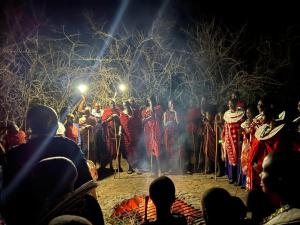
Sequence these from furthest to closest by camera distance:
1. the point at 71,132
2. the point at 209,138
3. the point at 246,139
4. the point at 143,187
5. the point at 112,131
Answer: the point at 112,131
the point at 209,138
the point at 71,132
the point at 143,187
the point at 246,139

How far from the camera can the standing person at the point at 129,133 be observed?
10.9 metres

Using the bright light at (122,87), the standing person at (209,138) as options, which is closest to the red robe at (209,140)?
the standing person at (209,138)

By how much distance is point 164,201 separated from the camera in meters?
3.19

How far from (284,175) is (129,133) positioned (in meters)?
9.01

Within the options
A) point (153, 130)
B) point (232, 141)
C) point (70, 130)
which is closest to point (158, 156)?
point (153, 130)

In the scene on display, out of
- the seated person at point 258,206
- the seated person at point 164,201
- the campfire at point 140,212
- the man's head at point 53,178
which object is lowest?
the campfire at point 140,212

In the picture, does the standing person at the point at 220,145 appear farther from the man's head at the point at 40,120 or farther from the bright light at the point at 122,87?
the bright light at the point at 122,87

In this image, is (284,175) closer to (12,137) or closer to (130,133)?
(12,137)

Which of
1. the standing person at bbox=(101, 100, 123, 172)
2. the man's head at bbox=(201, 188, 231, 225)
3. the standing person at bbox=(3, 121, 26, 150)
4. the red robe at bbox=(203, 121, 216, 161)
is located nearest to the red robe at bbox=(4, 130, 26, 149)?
the standing person at bbox=(3, 121, 26, 150)

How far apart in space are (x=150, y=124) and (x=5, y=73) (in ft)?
27.1

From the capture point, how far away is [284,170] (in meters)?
2.12

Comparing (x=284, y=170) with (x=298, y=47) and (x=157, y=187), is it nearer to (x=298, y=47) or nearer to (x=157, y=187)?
(x=157, y=187)

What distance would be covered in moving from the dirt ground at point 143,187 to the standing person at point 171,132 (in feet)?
3.00

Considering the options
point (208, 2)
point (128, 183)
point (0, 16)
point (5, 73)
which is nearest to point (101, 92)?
point (5, 73)
